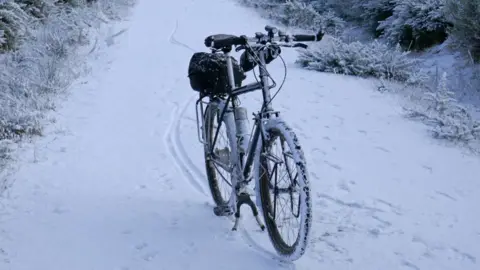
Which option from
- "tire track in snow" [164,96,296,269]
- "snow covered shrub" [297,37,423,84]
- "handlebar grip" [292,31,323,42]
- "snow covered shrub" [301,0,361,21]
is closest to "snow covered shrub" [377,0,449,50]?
"snow covered shrub" [297,37,423,84]

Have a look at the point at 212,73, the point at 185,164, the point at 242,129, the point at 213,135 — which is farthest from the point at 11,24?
the point at 242,129

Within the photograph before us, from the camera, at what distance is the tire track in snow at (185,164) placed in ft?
10.5

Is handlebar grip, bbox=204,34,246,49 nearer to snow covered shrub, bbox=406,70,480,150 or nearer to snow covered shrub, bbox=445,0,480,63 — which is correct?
snow covered shrub, bbox=406,70,480,150

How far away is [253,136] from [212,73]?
657 mm

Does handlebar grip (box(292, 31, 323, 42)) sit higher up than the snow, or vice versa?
handlebar grip (box(292, 31, 323, 42))

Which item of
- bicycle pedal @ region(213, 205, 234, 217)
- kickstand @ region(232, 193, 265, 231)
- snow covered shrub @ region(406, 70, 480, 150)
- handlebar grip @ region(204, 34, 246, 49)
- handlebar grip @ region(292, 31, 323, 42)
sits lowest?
bicycle pedal @ region(213, 205, 234, 217)

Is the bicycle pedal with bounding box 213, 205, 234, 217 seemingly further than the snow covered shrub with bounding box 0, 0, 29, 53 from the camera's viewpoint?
No

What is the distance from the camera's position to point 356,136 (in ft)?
18.2

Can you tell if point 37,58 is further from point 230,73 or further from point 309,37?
point 309,37

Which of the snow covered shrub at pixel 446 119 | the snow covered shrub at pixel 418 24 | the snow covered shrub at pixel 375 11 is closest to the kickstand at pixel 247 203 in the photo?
the snow covered shrub at pixel 446 119

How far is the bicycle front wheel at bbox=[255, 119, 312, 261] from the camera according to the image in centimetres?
256

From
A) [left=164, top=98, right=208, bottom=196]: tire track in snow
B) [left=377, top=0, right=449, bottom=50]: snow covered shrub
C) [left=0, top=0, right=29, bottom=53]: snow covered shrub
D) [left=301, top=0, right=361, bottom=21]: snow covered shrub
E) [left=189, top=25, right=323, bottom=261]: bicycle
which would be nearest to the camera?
[left=189, top=25, right=323, bottom=261]: bicycle

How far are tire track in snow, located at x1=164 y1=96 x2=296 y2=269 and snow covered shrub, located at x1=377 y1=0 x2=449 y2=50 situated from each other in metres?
5.33

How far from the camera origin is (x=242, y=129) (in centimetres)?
319
